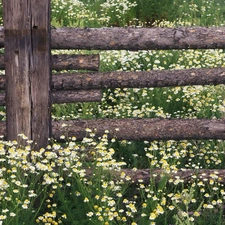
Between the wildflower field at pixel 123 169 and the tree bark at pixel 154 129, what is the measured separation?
0.07 meters

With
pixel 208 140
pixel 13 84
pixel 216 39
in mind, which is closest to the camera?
pixel 13 84

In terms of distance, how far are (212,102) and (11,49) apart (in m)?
2.57

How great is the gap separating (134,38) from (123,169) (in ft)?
3.28

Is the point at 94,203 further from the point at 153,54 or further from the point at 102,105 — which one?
the point at 153,54

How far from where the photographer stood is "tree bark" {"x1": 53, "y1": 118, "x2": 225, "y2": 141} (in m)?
4.59

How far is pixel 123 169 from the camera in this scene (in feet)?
14.5

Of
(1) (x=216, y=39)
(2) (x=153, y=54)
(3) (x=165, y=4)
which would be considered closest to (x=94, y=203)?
(1) (x=216, y=39)

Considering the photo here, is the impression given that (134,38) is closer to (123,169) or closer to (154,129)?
(154,129)

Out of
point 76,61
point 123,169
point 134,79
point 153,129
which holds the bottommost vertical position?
point 123,169

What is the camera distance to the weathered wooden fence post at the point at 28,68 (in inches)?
155

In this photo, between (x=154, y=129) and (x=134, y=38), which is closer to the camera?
(x=134, y=38)

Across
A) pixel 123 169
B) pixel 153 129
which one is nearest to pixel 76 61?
pixel 153 129

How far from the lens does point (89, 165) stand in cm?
434

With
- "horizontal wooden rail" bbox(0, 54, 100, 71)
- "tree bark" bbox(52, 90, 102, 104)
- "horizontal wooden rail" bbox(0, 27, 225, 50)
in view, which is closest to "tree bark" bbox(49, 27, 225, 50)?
"horizontal wooden rail" bbox(0, 27, 225, 50)
